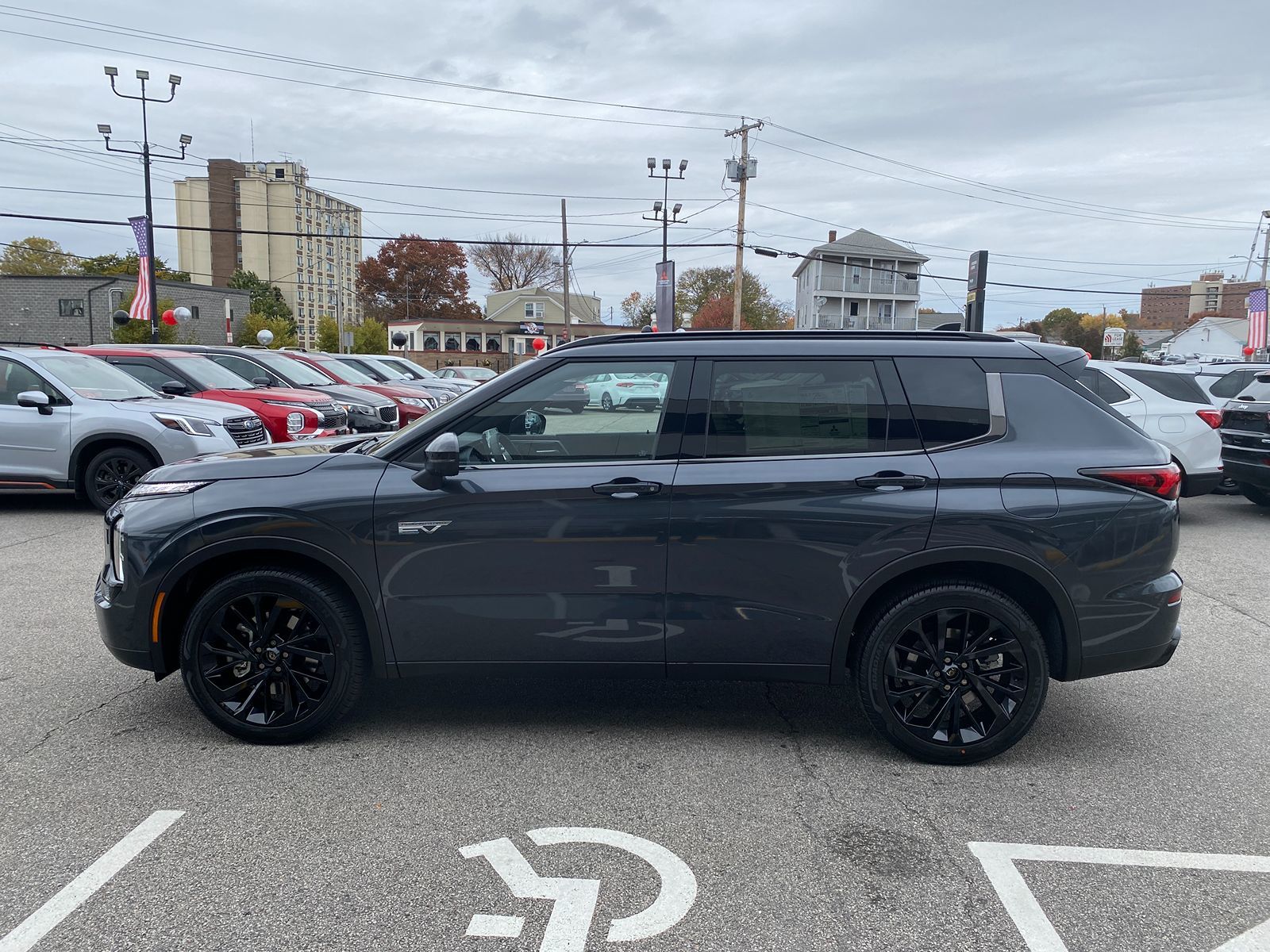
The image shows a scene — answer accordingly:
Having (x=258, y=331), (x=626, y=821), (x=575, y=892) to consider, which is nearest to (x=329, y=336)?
(x=258, y=331)

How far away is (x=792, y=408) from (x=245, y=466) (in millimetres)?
2408

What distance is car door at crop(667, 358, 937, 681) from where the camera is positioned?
382cm

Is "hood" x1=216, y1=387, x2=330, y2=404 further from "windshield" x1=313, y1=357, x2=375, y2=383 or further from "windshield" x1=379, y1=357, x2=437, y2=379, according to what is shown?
"windshield" x1=379, y1=357, x2=437, y2=379

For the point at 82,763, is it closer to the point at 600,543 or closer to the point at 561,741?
the point at 561,741

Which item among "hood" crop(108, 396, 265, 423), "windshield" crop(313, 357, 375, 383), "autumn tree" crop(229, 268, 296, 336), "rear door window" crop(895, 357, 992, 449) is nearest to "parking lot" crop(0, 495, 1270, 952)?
"rear door window" crop(895, 357, 992, 449)

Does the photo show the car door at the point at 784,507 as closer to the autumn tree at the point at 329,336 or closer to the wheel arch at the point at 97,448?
the wheel arch at the point at 97,448

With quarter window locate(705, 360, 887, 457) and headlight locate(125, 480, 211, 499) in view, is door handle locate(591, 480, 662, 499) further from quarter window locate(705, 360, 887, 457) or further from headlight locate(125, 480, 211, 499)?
headlight locate(125, 480, 211, 499)

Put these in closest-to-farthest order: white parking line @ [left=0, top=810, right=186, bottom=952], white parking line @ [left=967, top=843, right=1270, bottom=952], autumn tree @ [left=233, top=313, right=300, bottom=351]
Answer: white parking line @ [left=0, top=810, right=186, bottom=952]
white parking line @ [left=967, top=843, right=1270, bottom=952]
autumn tree @ [left=233, top=313, right=300, bottom=351]

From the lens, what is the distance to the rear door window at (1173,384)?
10305 mm

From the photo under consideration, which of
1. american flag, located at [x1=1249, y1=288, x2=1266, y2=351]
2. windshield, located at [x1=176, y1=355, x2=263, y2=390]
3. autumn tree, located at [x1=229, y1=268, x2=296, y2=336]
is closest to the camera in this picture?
windshield, located at [x1=176, y1=355, x2=263, y2=390]

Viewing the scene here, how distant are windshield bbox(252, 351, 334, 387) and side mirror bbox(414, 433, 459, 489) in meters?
12.2

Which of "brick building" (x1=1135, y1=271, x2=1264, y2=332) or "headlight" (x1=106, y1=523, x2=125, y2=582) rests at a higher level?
"brick building" (x1=1135, y1=271, x2=1264, y2=332)

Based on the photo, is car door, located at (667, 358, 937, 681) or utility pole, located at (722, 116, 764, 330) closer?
car door, located at (667, 358, 937, 681)

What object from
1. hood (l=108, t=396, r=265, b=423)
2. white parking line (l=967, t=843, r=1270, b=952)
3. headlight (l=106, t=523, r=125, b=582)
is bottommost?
white parking line (l=967, t=843, r=1270, b=952)
